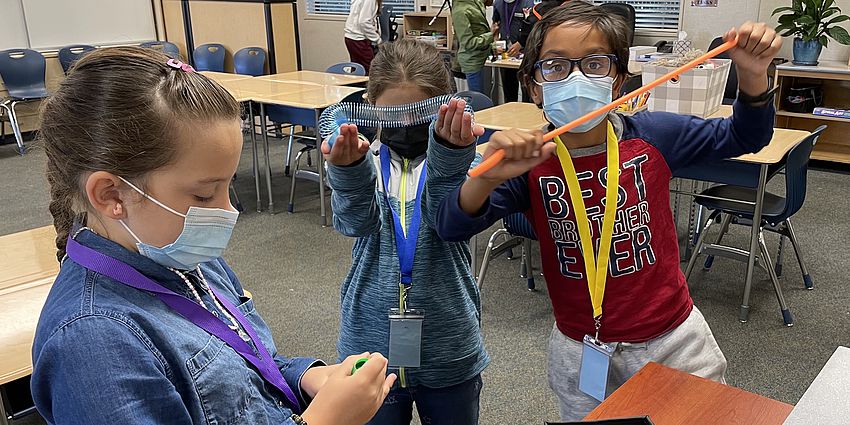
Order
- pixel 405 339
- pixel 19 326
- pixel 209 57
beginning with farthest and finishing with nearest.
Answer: pixel 209 57
pixel 19 326
pixel 405 339

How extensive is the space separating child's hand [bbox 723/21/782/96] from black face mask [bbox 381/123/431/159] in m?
0.62

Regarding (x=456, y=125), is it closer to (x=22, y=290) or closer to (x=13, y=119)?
(x=22, y=290)

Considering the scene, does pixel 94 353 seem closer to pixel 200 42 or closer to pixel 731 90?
pixel 731 90

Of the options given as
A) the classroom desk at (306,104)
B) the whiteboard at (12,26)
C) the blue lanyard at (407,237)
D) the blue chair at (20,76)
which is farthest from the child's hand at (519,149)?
the whiteboard at (12,26)

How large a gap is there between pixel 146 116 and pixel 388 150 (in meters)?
0.71

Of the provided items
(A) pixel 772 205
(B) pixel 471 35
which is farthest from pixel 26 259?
(B) pixel 471 35

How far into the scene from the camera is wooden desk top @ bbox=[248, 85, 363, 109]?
418cm

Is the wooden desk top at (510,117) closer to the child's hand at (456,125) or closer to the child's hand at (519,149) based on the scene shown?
the child's hand at (456,125)

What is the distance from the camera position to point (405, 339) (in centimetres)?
143

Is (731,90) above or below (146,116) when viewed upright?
below

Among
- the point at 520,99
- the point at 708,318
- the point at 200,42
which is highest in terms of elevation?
the point at 200,42

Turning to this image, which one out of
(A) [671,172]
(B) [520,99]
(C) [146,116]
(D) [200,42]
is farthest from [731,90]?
(D) [200,42]

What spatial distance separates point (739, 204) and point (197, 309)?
9.05ft

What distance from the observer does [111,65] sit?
2.75 feet
